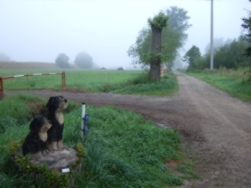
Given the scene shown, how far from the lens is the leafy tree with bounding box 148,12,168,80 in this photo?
17.8m

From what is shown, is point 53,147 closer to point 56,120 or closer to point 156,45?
point 56,120

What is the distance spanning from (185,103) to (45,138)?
895 cm

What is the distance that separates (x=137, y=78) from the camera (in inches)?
730

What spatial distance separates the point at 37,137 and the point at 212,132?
17.2 feet

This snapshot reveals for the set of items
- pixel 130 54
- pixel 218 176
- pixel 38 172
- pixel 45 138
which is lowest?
pixel 218 176

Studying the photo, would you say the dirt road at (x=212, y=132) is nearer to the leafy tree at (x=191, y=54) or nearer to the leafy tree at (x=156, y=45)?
the leafy tree at (x=156, y=45)

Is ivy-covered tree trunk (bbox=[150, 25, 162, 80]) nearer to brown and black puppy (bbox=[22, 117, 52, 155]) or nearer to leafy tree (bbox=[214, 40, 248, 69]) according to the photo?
brown and black puppy (bbox=[22, 117, 52, 155])

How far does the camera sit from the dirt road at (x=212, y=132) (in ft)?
18.0

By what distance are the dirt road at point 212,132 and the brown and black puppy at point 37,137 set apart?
249 cm

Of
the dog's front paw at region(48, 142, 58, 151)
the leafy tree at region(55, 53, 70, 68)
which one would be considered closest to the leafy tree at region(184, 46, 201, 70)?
the leafy tree at region(55, 53, 70, 68)

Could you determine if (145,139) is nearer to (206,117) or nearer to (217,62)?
(206,117)

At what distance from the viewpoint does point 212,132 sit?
26.4 ft

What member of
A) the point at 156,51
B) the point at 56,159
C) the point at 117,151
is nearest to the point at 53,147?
the point at 56,159

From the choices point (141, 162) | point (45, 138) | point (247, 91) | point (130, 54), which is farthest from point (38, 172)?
point (130, 54)
